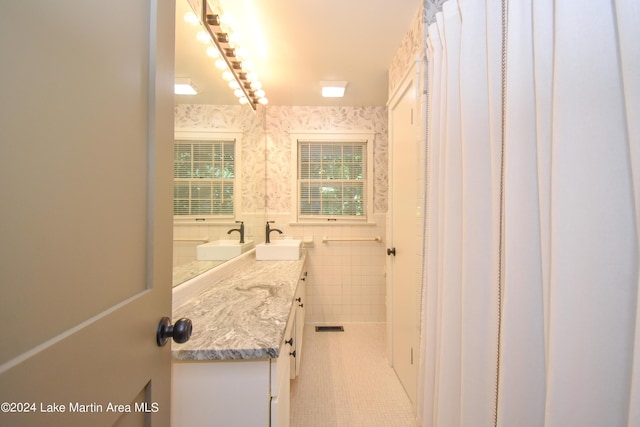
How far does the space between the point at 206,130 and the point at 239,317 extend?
1099 millimetres

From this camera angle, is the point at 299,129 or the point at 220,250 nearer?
the point at 220,250

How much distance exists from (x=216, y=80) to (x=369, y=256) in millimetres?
2256

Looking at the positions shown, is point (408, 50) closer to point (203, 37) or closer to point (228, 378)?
point (203, 37)

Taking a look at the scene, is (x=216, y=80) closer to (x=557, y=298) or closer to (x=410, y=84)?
(x=410, y=84)

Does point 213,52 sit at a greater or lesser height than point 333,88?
lesser

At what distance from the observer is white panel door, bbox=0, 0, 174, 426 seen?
31cm

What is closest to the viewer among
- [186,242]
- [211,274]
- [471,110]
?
[471,110]

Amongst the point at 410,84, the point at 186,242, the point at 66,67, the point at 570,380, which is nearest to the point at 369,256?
the point at 410,84

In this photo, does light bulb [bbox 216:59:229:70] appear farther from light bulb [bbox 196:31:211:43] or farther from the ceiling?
light bulb [bbox 196:31:211:43]

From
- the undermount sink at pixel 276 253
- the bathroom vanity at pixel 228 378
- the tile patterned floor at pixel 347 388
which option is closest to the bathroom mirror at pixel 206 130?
the undermount sink at pixel 276 253

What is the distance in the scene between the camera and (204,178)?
145 cm

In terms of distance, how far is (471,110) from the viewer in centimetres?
86

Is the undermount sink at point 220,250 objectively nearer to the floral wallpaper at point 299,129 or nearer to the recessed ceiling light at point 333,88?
the floral wallpaper at point 299,129

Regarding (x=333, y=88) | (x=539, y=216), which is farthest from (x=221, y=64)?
(x=539, y=216)
